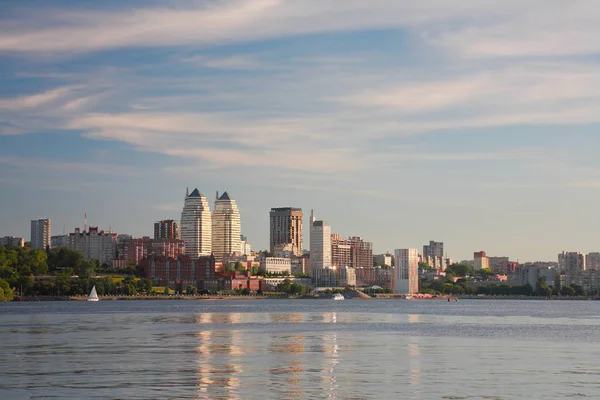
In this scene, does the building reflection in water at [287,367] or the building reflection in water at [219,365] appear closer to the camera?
the building reflection in water at [219,365]

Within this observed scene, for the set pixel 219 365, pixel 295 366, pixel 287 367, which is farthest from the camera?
pixel 219 365

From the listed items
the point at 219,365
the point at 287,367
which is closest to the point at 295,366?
the point at 287,367

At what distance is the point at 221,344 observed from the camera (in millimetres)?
63062

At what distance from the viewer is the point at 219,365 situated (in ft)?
158

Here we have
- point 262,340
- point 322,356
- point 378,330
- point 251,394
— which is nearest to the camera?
point 251,394

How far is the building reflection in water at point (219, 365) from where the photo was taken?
3844 cm

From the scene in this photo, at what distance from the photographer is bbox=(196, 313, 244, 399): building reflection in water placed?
38438mm

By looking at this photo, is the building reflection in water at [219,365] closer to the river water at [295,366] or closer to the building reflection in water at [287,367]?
the river water at [295,366]

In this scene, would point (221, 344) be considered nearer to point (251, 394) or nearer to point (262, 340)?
point (262, 340)

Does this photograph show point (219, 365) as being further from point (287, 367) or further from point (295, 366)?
point (295, 366)

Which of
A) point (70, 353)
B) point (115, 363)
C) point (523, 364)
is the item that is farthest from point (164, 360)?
point (523, 364)

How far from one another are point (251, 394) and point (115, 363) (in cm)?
1295

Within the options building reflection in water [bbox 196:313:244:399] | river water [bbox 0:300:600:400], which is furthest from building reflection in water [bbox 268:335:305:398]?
building reflection in water [bbox 196:313:244:399]

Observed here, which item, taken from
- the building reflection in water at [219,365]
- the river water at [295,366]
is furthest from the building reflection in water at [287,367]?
the building reflection in water at [219,365]
